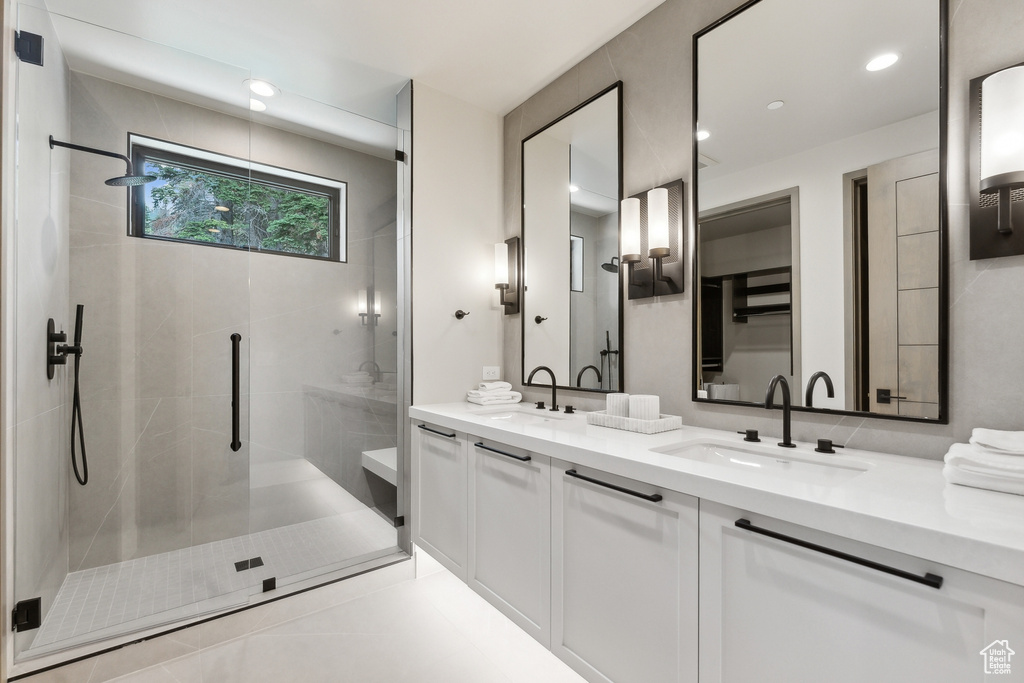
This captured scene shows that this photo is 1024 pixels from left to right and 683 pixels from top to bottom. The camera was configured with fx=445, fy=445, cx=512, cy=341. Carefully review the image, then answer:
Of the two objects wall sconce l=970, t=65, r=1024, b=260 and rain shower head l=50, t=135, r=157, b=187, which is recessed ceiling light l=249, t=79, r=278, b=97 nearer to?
rain shower head l=50, t=135, r=157, b=187

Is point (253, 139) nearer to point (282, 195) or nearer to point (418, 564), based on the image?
point (282, 195)

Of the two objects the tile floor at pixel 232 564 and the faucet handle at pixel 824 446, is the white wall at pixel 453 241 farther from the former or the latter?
the faucet handle at pixel 824 446

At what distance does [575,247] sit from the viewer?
240 centimetres

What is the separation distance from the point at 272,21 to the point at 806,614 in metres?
2.92

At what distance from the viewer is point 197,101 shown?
214cm

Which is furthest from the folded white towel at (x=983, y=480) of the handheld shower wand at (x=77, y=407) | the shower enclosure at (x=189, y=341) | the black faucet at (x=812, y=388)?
the handheld shower wand at (x=77, y=407)

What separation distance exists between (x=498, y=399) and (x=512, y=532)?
947 mm


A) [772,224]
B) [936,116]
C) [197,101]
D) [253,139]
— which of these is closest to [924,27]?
[936,116]

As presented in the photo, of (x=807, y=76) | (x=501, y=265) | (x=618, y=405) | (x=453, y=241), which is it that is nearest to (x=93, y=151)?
(x=453, y=241)

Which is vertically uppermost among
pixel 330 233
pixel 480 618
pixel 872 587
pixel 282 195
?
pixel 282 195

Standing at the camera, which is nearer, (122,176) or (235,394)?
(122,176)

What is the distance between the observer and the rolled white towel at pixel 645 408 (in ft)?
5.70

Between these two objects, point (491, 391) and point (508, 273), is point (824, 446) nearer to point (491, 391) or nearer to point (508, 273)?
point (491, 391)

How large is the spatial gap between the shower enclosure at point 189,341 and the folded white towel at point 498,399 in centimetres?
49
